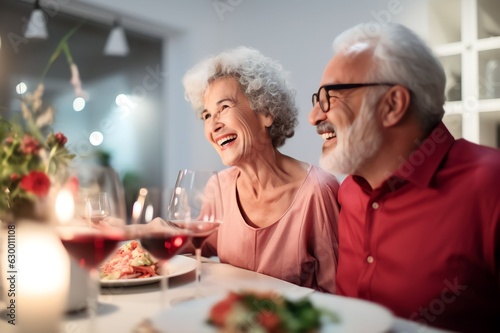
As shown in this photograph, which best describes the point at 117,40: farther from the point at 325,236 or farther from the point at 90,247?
the point at 90,247

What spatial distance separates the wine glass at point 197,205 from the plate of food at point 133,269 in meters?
0.12

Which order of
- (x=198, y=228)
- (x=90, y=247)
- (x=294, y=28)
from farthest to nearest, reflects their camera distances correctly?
1. (x=294, y=28)
2. (x=198, y=228)
3. (x=90, y=247)

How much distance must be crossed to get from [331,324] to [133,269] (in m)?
0.48

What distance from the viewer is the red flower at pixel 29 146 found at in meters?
0.61

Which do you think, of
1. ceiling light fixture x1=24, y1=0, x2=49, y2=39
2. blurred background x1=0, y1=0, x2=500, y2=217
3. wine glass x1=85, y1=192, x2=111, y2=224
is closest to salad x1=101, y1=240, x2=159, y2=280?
wine glass x1=85, y1=192, x2=111, y2=224

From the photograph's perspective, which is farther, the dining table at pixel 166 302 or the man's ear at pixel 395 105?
the man's ear at pixel 395 105

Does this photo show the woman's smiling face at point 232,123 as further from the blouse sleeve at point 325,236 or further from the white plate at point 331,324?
the white plate at point 331,324

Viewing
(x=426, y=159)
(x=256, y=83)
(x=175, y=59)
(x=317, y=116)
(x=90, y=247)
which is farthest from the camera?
(x=175, y=59)

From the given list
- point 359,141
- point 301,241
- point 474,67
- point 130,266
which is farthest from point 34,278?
point 474,67

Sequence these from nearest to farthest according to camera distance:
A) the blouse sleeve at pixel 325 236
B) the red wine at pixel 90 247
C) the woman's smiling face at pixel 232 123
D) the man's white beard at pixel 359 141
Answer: the red wine at pixel 90 247, the man's white beard at pixel 359 141, the blouse sleeve at pixel 325 236, the woman's smiling face at pixel 232 123

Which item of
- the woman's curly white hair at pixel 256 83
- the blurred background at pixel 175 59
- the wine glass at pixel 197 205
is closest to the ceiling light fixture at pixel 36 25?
the blurred background at pixel 175 59

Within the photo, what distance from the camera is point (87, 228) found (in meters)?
0.55

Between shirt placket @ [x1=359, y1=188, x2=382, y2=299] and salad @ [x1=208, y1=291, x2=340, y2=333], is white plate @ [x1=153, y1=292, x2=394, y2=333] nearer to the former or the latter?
salad @ [x1=208, y1=291, x2=340, y2=333]

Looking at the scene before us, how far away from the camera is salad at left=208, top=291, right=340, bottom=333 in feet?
1.37
